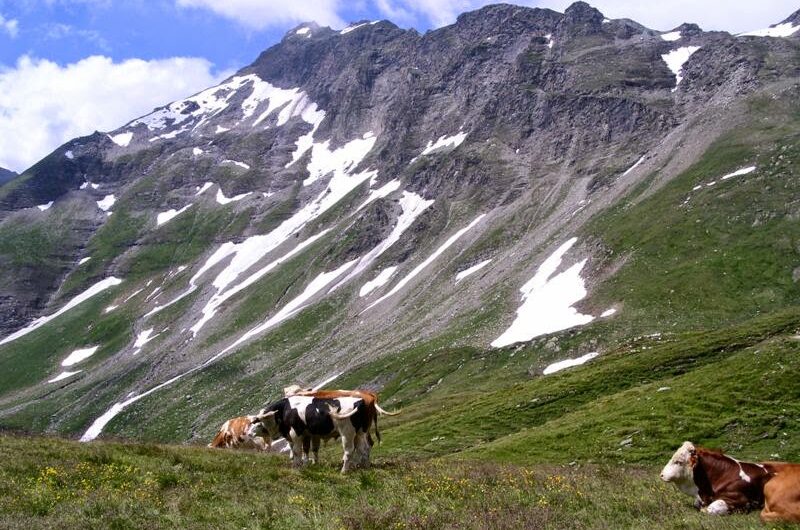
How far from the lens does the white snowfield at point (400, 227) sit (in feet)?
481

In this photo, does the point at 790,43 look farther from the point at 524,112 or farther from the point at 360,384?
the point at 360,384

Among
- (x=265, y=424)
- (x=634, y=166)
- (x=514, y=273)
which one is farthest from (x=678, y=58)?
(x=265, y=424)

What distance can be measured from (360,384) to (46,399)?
4127 inches

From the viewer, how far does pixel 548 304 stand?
83.9m

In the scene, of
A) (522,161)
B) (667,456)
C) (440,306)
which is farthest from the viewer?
(522,161)

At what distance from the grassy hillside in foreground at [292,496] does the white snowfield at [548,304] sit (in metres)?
57.2

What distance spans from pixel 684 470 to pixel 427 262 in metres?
115

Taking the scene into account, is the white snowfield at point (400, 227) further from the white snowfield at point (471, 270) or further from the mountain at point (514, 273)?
the white snowfield at point (471, 270)

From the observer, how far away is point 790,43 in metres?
156

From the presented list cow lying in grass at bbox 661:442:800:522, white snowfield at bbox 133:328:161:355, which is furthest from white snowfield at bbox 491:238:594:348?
white snowfield at bbox 133:328:161:355

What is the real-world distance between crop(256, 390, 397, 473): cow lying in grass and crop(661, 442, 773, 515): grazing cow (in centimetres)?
925

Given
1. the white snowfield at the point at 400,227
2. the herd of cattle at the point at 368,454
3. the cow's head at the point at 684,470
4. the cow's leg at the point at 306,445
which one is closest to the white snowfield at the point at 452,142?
the white snowfield at the point at 400,227

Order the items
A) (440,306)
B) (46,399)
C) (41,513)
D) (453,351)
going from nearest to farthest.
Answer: (41,513)
(453,351)
(440,306)
(46,399)

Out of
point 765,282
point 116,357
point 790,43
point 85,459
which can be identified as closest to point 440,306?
point 765,282
